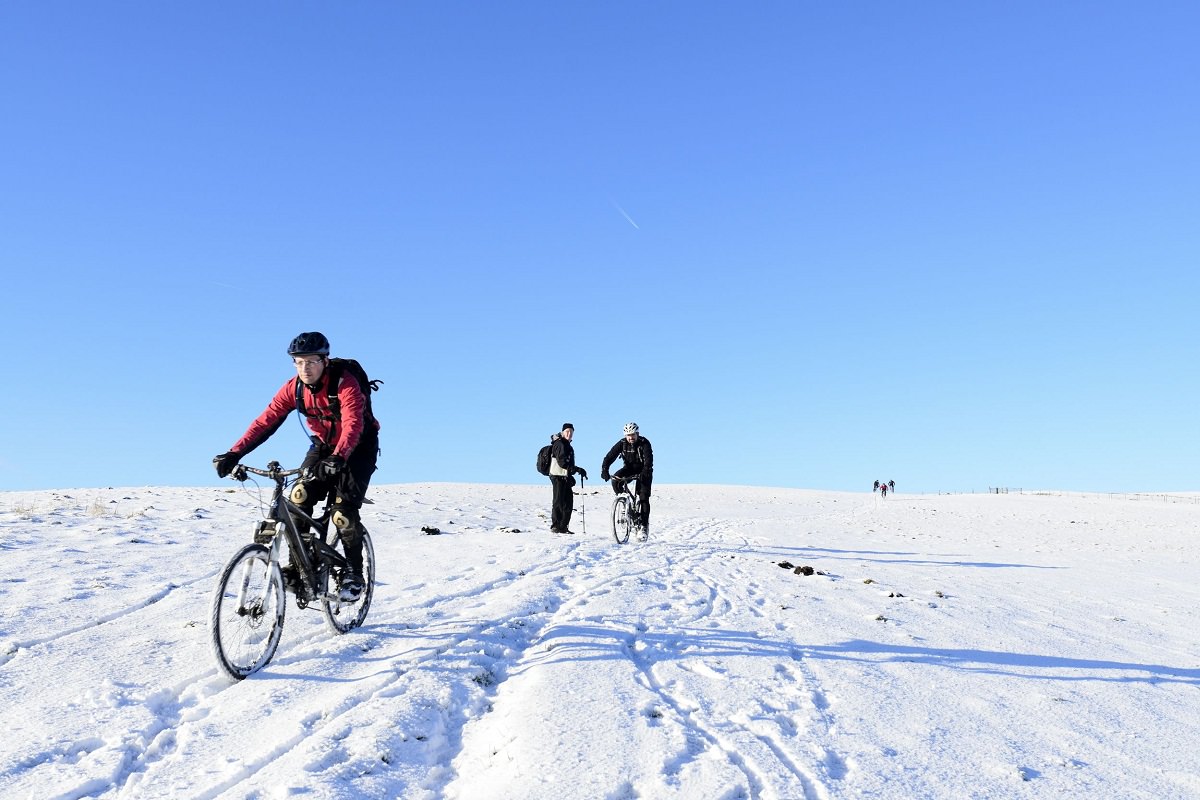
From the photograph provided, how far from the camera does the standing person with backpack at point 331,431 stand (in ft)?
19.8

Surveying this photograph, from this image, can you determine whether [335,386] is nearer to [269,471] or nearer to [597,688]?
[269,471]

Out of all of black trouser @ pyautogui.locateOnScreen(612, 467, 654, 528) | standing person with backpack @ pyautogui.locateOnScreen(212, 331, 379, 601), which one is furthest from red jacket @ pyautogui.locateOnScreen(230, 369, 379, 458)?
black trouser @ pyautogui.locateOnScreen(612, 467, 654, 528)

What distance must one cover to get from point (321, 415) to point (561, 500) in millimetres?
10848

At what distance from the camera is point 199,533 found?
550 inches

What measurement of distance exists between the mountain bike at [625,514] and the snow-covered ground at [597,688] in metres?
4.68

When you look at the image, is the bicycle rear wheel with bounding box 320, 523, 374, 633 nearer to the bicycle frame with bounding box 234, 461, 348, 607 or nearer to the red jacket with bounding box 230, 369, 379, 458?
the bicycle frame with bounding box 234, 461, 348, 607

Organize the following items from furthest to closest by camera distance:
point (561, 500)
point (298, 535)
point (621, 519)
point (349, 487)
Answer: point (561, 500)
point (621, 519)
point (349, 487)
point (298, 535)

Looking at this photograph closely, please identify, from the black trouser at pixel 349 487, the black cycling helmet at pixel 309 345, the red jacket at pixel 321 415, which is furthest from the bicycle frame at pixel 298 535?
the black cycling helmet at pixel 309 345

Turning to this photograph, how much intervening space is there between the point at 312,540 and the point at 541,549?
23.7 feet

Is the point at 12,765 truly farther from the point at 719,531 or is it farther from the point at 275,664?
the point at 719,531

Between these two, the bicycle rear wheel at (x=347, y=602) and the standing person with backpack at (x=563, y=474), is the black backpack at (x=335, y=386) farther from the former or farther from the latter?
the standing person with backpack at (x=563, y=474)

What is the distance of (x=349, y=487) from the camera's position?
6.37m

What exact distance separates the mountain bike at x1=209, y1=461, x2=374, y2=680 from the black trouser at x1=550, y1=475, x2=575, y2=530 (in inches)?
403

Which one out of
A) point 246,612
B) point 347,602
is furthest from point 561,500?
point 246,612
